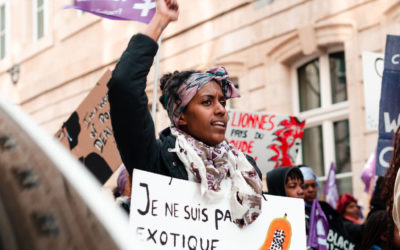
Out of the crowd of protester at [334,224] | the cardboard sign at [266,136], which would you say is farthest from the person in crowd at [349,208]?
the crowd of protester at [334,224]

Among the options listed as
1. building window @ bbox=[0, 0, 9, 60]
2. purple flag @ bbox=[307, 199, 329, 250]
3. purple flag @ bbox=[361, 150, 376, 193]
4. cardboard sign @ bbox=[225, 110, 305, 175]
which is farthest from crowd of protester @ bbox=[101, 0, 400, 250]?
building window @ bbox=[0, 0, 9, 60]

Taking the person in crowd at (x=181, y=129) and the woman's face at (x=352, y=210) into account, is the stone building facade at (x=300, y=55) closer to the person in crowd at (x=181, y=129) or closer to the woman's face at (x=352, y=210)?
the woman's face at (x=352, y=210)

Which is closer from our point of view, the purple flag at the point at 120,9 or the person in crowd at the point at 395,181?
the person in crowd at the point at 395,181

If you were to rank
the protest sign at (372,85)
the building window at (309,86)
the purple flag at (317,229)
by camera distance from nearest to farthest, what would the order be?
1. the purple flag at (317,229)
2. the protest sign at (372,85)
3. the building window at (309,86)

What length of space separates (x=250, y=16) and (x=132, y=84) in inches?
378

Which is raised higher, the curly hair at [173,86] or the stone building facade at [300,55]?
the stone building facade at [300,55]

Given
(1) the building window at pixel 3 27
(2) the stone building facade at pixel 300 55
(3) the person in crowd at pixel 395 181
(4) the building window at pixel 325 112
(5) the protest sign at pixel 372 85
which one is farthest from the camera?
(1) the building window at pixel 3 27

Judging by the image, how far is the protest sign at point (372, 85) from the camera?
6617mm

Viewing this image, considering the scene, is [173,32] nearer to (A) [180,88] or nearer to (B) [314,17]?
(B) [314,17]

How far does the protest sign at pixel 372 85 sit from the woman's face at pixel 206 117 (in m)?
3.76

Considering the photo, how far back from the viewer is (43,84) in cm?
1850

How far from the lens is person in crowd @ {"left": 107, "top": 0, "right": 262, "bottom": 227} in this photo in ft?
8.83

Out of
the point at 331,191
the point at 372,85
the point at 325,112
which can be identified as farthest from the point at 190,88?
the point at 325,112

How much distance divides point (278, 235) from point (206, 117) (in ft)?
1.64
